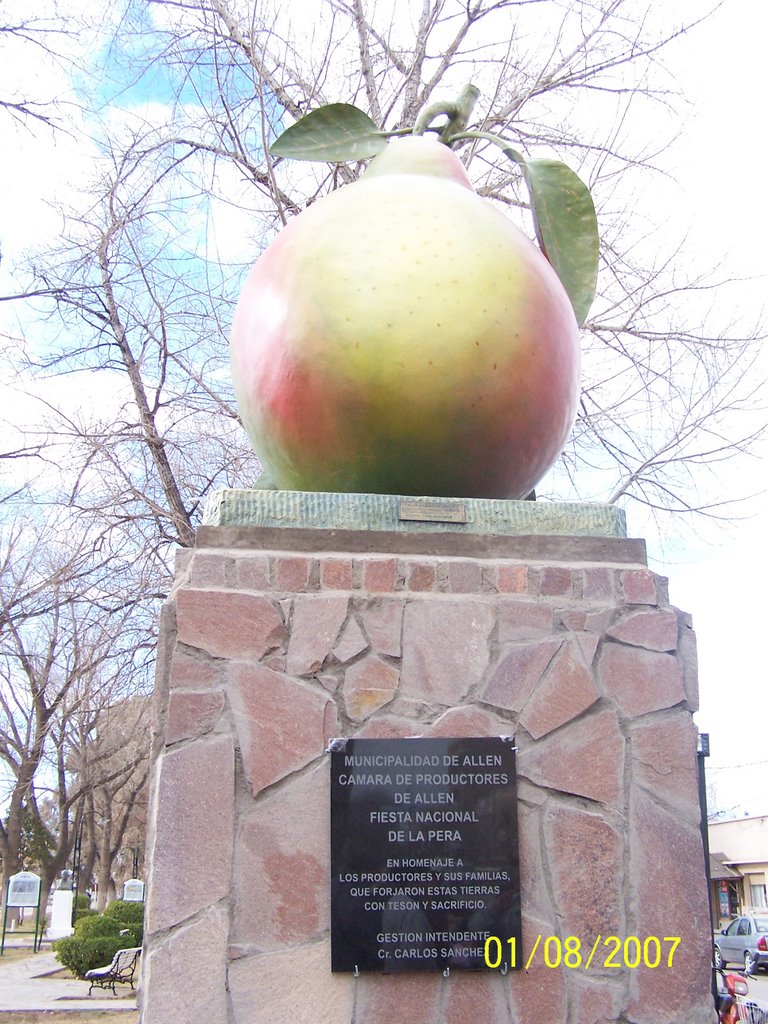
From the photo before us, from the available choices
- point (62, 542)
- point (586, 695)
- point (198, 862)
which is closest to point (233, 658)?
point (198, 862)

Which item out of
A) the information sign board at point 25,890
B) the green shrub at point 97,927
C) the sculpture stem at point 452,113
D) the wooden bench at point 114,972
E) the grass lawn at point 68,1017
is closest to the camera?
the sculpture stem at point 452,113


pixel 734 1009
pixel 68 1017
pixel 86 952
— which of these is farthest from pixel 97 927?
pixel 734 1009

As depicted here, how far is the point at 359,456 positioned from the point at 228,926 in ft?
4.11

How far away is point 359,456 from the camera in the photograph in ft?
9.44

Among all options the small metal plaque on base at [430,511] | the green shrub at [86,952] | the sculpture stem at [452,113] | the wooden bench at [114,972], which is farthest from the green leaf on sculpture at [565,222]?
the green shrub at [86,952]

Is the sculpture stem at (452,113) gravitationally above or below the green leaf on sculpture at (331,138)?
above

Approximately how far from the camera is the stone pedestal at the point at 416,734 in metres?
2.49

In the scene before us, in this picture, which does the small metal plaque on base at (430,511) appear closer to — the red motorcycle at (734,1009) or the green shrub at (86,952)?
the red motorcycle at (734,1009)

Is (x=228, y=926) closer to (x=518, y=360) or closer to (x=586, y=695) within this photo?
(x=586, y=695)

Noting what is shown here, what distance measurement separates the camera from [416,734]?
269cm

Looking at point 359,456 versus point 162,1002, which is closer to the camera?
point 162,1002
